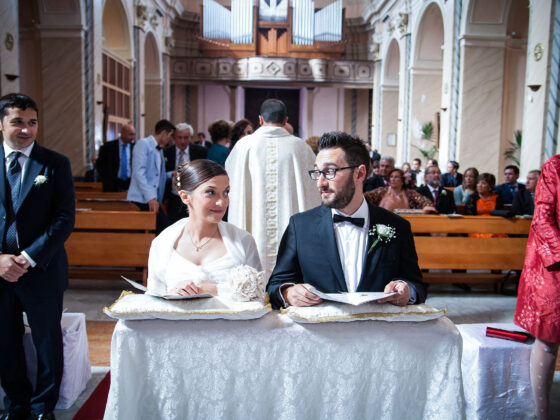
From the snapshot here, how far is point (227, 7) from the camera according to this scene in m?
17.7

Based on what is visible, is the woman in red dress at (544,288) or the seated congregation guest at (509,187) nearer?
the woman in red dress at (544,288)

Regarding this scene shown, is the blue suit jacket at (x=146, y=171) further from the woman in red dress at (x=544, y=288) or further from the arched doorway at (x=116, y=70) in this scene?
the arched doorway at (x=116, y=70)

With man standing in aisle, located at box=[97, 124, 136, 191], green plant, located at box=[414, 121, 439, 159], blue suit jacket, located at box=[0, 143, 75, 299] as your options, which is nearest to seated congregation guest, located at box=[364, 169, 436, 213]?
man standing in aisle, located at box=[97, 124, 136, 191]

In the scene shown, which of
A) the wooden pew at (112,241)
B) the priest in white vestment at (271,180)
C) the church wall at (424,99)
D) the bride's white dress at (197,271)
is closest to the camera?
the bride's white dress at (197,271)

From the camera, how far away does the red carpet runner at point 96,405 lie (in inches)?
106

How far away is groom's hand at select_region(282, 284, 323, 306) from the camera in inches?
73.0

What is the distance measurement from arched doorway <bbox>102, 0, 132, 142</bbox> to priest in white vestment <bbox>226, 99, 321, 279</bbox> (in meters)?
7.89

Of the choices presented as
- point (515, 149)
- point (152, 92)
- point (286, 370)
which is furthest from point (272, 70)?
point (286, 370)

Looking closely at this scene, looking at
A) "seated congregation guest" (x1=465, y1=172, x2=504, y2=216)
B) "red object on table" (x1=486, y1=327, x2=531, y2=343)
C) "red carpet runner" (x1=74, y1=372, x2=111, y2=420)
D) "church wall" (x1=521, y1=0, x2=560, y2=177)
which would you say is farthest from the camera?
"church wall" (x1=521, y1=0, x2=560, y2=177)

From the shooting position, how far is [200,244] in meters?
2.36

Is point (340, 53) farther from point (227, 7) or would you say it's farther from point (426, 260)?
point (426, 260)

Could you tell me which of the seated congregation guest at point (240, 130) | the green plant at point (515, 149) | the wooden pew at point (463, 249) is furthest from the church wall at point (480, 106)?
the seated congregation guest at point (240, 130)

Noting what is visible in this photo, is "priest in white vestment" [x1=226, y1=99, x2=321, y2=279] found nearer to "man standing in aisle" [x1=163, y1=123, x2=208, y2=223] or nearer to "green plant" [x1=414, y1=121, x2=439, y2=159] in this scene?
"man standing in aisle" [x1=163, y1=123, x2=208, y2=223]

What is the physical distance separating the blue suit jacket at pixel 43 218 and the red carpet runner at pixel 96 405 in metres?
0.67
